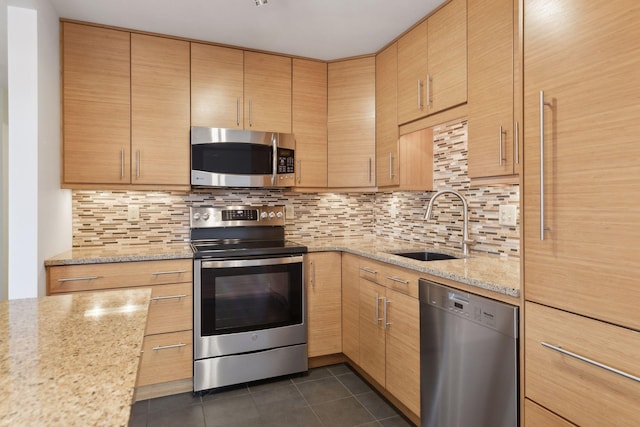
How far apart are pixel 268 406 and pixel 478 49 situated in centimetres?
228

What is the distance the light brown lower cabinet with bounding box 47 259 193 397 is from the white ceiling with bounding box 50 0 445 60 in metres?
1.52

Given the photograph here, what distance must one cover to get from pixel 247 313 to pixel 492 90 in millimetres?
1926

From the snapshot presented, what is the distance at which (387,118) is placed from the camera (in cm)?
271

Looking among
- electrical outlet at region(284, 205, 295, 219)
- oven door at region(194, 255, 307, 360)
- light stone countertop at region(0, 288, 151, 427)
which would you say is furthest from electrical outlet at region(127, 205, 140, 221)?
light stone countertop at region(0, 288, 151, 427)

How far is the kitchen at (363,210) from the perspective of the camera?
209 cm

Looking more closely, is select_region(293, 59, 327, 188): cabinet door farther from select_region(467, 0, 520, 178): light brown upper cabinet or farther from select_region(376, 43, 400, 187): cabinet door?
select_region(467, 0, 520, 178): light brown upper cabinet

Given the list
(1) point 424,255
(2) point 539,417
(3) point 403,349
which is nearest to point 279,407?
(3) point 403,349

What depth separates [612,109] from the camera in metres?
0.99

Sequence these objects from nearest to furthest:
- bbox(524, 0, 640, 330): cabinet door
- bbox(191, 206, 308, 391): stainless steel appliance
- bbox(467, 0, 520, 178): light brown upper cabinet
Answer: bbox(524, 0, 640, 330): cabinet door < bbox(467, 0, 520, 178): light brown upper cabinet < bbox(191, 206, 308, 391): stainless steel appliance

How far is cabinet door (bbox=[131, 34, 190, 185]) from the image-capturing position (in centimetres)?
249

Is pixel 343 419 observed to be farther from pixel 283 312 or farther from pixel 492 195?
pixel 492 195

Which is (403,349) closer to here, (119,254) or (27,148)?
(119,254)

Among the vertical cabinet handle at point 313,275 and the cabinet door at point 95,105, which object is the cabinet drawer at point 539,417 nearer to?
the vertical cabinet handle at point 313,275

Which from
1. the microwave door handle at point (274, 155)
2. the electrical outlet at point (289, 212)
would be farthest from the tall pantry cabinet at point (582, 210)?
the electrical outlet at point (289, 212)
